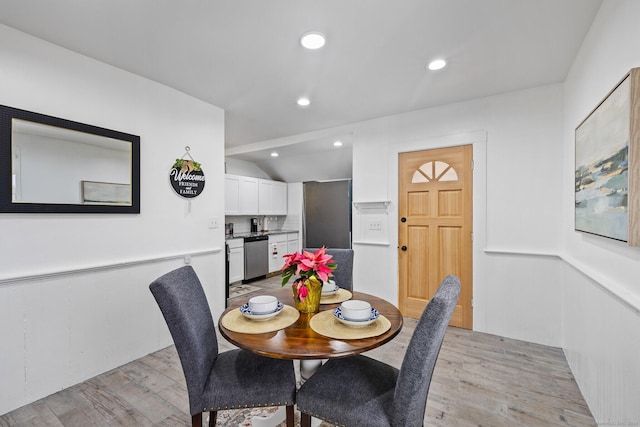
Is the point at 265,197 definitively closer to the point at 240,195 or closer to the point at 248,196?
the point at 248,196

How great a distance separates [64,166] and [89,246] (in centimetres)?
61

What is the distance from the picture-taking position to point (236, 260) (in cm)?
492

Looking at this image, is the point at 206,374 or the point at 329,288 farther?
the point at 329,288

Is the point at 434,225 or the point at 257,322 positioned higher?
the point at 434,225

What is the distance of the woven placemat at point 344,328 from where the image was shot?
132 cm

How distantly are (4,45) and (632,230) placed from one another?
3591mm

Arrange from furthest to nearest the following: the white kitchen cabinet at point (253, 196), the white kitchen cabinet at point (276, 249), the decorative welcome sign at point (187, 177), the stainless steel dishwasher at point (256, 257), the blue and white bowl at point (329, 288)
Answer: the white kitchen cabinet at point (276, 249)
the white kitchen cabinet at point (253, 196)
the stainless steel dishwasher at point (256, 257)
the decorative welcome sign at point (187, 177)
the blue and white bowl at point (329, 288)

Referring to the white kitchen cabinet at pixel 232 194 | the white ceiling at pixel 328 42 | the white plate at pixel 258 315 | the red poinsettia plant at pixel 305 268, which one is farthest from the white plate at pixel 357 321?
the white kitchen cabinet at pixel 232 194

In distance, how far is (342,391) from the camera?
1.31 metres

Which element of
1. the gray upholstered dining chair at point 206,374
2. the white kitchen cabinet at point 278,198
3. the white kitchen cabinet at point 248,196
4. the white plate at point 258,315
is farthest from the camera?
the white kitchen cabinet at point 278,198

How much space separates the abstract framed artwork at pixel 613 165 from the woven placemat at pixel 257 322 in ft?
5.22

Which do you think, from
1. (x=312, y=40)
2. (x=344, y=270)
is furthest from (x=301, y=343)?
(x=312, y=40)

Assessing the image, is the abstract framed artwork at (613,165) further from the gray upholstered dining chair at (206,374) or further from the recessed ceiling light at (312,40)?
the gray upholstered dining chair at (206,374)

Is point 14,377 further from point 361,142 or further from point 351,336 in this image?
point 361,142
